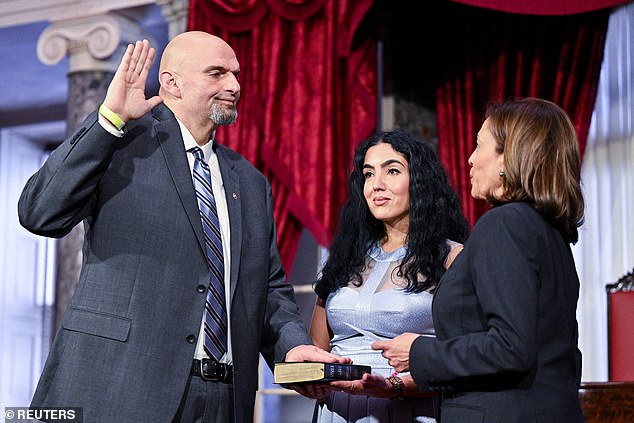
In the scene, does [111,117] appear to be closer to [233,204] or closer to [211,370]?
[233,204]

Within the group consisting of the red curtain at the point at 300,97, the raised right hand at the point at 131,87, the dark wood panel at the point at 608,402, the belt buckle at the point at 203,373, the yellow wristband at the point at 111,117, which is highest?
the red curtain at the point at 300,97

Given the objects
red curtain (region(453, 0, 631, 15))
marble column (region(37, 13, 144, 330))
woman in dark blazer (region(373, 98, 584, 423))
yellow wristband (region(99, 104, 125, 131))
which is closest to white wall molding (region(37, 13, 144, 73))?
marble column (region(37, 13, 144, 330))

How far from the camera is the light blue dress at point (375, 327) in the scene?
2.80m

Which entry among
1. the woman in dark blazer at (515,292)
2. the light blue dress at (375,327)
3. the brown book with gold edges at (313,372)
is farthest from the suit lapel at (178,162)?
the woman in dark blazer at (515,292)

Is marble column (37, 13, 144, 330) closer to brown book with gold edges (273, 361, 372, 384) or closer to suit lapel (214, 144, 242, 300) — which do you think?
suit lapel (214, 144, 242, 300)

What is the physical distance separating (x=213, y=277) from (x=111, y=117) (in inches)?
20.8

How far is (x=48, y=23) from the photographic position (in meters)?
5.79

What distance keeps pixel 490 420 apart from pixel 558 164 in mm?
572

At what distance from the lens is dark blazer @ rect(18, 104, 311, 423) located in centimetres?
239

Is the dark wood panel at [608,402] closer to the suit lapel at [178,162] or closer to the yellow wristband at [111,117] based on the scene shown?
the suit lapel at [178,162]

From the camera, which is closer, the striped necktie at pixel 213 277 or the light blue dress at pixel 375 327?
the striped necktie at pixel 213 277

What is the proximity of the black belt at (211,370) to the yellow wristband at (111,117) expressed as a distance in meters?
0.66

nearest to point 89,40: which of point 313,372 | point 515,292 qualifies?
point 313,372

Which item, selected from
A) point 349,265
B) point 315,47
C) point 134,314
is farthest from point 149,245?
point 315,47
